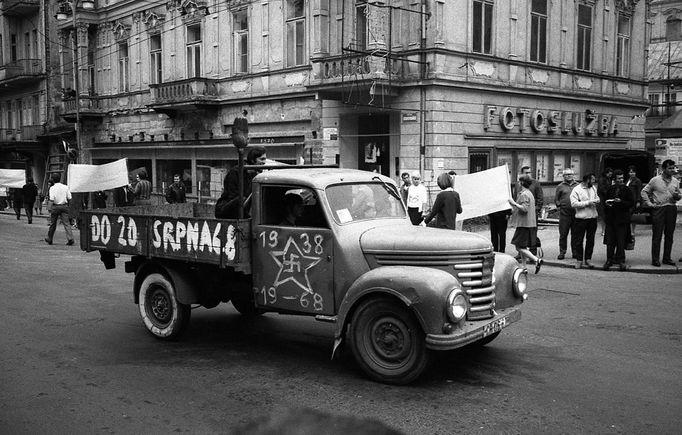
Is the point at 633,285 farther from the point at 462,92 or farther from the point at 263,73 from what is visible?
the point at 263,73

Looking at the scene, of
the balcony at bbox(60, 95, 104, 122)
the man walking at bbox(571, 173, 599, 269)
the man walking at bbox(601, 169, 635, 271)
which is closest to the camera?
the man walking at bbox(601, 169, 635, 271)

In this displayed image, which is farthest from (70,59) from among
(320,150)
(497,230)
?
(497,230)

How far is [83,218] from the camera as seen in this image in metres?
8.91

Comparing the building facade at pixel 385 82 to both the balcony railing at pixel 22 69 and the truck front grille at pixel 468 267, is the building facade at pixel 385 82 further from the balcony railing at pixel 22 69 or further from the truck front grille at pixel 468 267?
the truck front grille at pixel 468 267

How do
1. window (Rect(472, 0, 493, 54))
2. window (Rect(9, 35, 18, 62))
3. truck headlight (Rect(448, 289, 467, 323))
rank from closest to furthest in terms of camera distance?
truck headlight (Rect(448, 289, 467, 323))
window (Rect(472, 0, 493, 54))
window (Rect(9, 35, 18, 62))

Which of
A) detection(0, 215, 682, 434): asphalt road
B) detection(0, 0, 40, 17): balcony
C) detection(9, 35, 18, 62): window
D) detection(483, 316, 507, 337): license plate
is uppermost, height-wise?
detection(0, 0, 40, 17): balcony

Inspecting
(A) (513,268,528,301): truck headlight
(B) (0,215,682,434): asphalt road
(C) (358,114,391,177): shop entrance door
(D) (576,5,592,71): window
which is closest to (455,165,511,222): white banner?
(B) (0,215,682,434): asphalt road

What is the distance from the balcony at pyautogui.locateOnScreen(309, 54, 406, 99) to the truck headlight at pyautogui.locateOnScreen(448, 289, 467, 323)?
50.5ft

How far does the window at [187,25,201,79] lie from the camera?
29.3m


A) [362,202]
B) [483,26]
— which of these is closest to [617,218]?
[362,202]

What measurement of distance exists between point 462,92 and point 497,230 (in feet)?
29.2

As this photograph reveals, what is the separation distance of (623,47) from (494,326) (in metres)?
26.6

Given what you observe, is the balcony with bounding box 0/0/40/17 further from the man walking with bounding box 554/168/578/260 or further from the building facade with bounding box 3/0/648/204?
the man walking with bounding box 554/168/578/260

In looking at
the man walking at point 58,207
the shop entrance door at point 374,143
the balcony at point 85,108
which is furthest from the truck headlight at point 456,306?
the balcony at point 85,108
